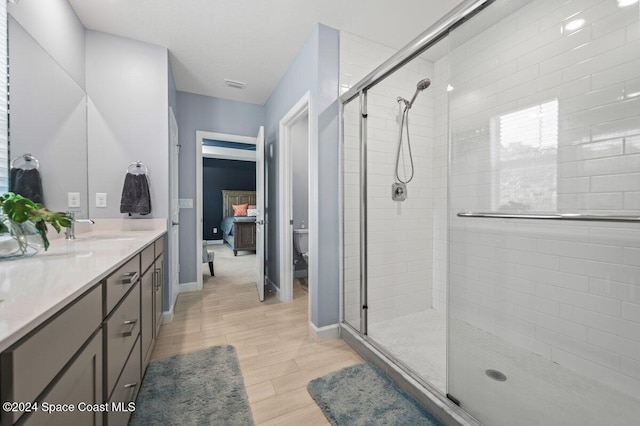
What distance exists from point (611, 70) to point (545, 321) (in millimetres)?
1528

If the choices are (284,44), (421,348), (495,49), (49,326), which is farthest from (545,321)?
(284,44)

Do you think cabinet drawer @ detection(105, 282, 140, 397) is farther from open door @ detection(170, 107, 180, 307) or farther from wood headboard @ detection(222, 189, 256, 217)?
wood headboard @ detection(222, 189, 256, 217)

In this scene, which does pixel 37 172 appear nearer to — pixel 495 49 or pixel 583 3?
pixel 495 49

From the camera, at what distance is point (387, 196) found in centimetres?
240

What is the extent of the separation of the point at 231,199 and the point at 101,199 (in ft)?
18.2

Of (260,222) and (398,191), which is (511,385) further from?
(260,222)

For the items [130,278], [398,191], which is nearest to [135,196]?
[130,278]

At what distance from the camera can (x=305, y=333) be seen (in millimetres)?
2266

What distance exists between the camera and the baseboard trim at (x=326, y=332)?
216cm

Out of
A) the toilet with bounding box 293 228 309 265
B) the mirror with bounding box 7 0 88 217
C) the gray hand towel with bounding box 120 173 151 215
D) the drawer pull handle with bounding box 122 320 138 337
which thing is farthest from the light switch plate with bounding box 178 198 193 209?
the drawer pull handle with bounding box 122 320 138 337

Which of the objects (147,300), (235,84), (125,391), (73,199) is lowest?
(125,391)

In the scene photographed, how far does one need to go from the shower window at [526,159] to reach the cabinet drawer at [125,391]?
2278mm

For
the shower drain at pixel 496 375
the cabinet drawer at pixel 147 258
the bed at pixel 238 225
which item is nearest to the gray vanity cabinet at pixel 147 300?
the cabinet drawer at pixel 147 258

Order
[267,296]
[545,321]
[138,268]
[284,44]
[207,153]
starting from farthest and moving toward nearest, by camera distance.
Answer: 1. [207,153]
2. [267,296]
3. [284,44]
4. [545,321]
5. [138,268]
